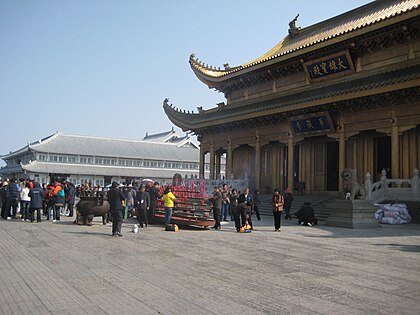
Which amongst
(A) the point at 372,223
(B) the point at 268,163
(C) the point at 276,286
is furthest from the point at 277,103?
(C) the point at 276,286

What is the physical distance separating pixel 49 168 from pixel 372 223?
34925mm

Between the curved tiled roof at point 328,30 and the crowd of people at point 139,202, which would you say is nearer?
the crowd of people at point 139,202

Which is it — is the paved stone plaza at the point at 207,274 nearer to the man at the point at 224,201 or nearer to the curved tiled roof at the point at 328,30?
the man at the point at 224,201

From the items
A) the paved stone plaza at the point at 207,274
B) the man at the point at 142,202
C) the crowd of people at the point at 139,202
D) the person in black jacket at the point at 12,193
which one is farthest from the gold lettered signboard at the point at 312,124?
the person in black jacket at the point at 12,193

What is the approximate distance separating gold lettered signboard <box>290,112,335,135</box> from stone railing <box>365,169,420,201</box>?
421 centimetres

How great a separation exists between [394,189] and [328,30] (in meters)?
11.7

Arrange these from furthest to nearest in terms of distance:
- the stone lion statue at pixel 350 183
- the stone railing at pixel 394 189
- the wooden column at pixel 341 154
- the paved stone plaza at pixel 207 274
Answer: the wooden column at pixel 341 154 → the stone railing at pixel 394 189 → the stone lion statue at pixel 350 183 → the paved stone plaza at pixel 207 274

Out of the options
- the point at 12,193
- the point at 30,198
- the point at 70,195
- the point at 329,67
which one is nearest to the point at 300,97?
the point at 329,67

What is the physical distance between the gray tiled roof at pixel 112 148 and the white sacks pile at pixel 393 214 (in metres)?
34.3

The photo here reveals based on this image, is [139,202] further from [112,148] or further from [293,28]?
[112,148]

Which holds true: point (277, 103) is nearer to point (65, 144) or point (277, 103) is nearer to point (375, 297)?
point (375, 297)

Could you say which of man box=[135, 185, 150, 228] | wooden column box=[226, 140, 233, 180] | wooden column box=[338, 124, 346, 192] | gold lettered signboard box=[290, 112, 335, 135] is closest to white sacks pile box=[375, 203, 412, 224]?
wooden column box=[338, 124, 346, 192]

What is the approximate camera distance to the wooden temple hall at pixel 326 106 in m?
17.2

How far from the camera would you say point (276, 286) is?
19.3ft
